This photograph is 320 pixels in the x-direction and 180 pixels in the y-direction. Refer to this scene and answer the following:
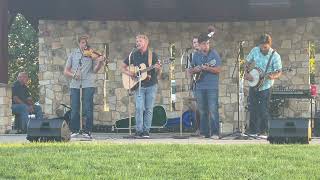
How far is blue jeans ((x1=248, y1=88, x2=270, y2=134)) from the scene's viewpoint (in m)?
9.29

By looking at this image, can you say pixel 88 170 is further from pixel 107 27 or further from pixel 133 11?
pixel 107 27

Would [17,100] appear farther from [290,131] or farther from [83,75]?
[290,131]

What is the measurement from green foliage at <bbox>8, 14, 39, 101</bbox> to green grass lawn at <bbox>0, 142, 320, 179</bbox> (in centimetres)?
1320

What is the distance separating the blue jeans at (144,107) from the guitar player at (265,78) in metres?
1.51

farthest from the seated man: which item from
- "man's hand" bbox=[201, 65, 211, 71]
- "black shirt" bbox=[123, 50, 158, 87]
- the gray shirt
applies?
"man's hand" bbox=[201, 65, 211, 71]

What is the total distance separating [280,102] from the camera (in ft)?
43.4

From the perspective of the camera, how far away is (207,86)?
30.0 feet

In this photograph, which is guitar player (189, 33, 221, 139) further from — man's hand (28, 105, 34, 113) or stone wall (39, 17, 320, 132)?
stone wall (39, 17, 320, 132)

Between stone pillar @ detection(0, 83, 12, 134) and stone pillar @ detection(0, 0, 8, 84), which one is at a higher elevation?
stone pillar @ detection(0, 0, 8, 84)

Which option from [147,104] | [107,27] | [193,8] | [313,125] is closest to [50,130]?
[147,104]

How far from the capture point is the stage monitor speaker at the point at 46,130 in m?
7.62

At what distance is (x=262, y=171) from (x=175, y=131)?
7215mm

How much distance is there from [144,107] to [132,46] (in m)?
4.80

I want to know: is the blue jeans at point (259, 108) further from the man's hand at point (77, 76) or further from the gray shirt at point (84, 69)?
the man's hand at point (77, 76)
